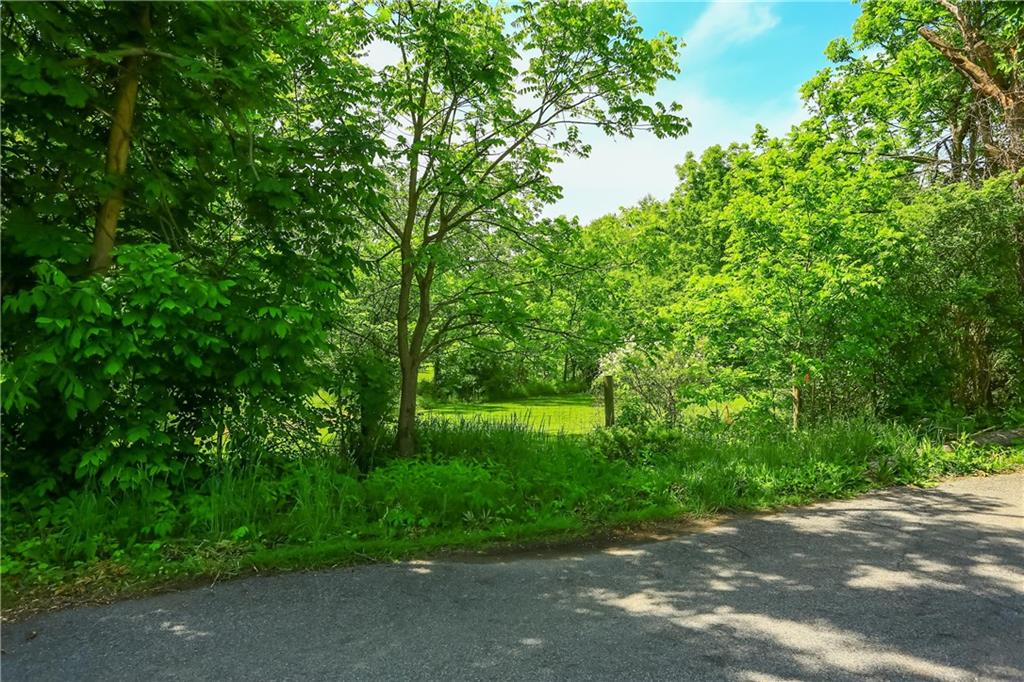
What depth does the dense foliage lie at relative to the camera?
3855 mm

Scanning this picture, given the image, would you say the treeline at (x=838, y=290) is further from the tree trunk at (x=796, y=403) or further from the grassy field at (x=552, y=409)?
the grassy field at (x=552, y=409)

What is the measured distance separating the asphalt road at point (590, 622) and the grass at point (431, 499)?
1.06 ft

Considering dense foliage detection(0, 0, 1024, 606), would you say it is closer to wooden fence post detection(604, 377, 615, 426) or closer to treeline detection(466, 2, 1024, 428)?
treeline detection(466, 2, 1024, 428)

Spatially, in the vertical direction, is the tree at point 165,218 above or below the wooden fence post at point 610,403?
above

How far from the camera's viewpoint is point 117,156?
4.36 metres

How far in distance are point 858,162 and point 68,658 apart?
11068 millimetres

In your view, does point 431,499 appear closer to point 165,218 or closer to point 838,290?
point 165,218

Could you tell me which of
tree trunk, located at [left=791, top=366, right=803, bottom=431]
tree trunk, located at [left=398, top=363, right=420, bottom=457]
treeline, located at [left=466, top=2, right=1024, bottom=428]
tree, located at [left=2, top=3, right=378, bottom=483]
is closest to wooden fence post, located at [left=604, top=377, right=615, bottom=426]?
treeline, located at [left=466, top=2, right=1024, bottom=428]

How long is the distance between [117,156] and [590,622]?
4850mm

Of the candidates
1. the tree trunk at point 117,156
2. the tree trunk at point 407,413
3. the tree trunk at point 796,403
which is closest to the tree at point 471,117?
the tree trunk at point 407,413

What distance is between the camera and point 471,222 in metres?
6.83

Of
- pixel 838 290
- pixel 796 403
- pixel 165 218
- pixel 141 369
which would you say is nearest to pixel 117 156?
pixel 165 218

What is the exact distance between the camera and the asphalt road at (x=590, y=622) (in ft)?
8.54

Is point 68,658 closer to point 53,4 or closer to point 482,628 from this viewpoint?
point 482,628
